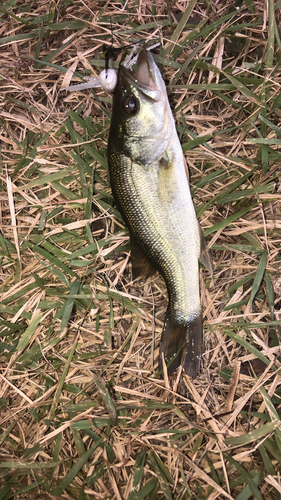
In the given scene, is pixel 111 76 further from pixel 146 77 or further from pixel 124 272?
pixel 124 272

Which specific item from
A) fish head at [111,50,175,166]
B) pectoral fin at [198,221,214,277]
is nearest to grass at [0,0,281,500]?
pectoral fin at [198,221,214,277]

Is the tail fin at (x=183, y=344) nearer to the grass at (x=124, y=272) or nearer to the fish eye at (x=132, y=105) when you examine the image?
the grass at (x=124, y=272)

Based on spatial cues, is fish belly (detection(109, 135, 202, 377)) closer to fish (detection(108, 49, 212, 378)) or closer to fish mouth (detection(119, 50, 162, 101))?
fish (detection(108, 49, 212, 378))

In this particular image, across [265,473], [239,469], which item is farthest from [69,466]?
[265,473]

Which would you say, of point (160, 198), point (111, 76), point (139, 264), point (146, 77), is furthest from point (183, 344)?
point (111, 76)

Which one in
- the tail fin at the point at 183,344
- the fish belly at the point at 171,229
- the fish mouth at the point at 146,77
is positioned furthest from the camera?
the tail fin at the point at 183,344

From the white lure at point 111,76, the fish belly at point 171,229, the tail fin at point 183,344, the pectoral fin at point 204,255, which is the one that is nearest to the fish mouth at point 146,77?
the white lure at point 111,76

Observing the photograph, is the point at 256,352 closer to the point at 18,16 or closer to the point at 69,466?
the point at 69,466
